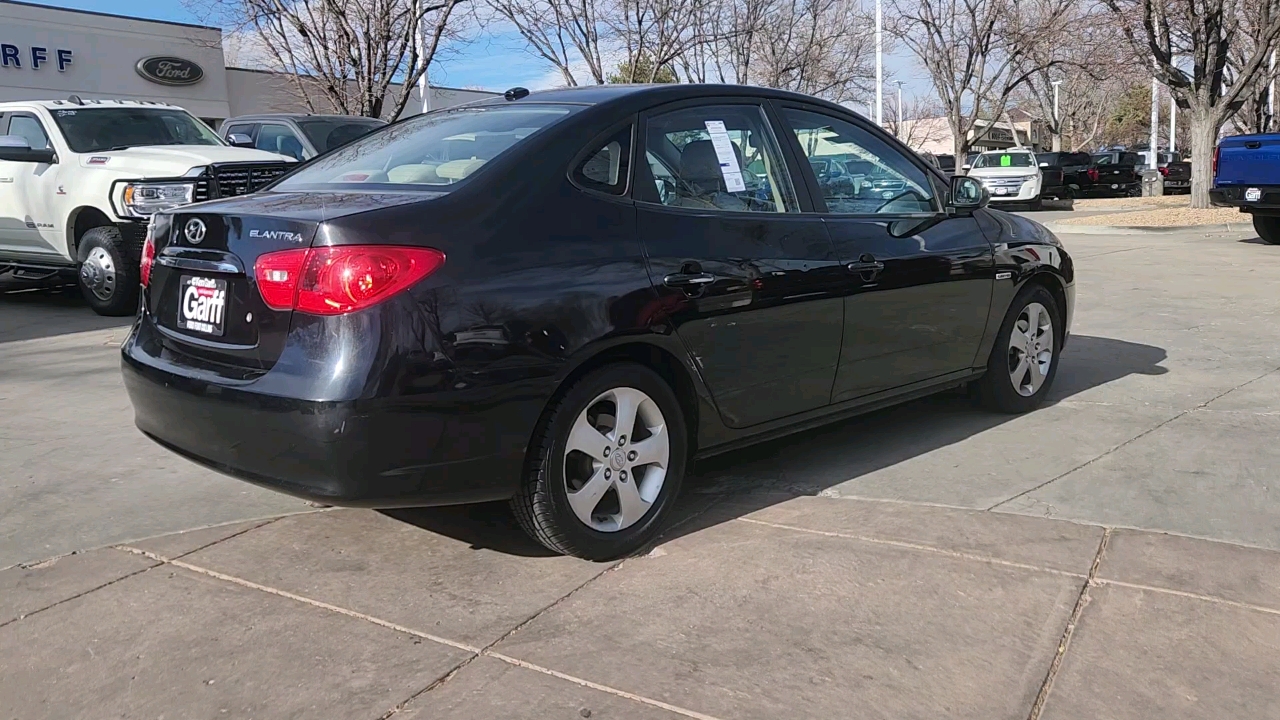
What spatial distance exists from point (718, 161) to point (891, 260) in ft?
3.12

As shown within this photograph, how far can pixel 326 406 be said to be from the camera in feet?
10.2

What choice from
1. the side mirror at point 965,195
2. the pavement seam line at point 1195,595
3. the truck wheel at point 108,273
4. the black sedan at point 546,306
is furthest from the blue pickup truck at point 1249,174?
the truck wheel at point 108,273

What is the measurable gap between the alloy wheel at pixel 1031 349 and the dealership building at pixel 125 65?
67.8 feet

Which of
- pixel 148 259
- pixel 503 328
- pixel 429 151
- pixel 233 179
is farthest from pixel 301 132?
pixel 503 328

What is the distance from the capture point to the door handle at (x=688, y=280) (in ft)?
12.2

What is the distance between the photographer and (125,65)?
28.6 metres

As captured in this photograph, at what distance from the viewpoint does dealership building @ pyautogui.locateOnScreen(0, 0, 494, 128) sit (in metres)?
26.5

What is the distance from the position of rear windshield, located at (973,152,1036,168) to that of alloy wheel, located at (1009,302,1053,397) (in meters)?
23.6

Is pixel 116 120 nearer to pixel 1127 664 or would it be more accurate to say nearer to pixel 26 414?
pixel 26 414

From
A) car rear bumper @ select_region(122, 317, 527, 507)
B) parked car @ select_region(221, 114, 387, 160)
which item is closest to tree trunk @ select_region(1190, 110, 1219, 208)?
parked car @ select_region(221, 114, 387, 160)

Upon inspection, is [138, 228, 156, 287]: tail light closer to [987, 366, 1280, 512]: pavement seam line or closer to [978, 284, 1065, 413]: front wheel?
[987, 366, 1280, 512]: pavement seam line

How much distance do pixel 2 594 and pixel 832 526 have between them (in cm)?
279

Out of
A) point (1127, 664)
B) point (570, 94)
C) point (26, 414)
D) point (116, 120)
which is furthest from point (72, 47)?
point (1127, 664)

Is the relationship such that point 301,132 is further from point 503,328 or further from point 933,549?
point 933,549
